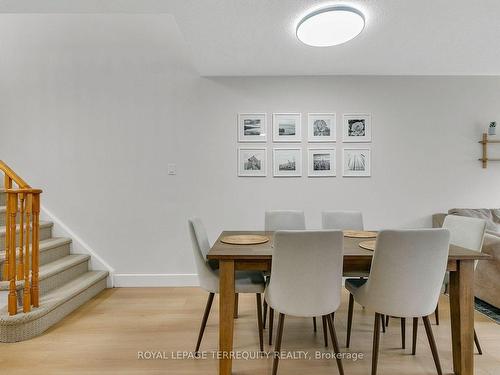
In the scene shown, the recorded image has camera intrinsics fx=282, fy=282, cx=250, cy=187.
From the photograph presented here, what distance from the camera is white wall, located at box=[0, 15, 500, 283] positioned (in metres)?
3.18

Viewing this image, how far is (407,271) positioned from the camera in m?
1.50

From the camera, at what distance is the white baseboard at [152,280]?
3160mm

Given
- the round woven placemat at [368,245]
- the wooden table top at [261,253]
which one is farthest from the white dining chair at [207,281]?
the round woven placemat at [368,245]

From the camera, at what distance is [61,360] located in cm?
180

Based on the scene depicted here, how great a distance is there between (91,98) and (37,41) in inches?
35.8

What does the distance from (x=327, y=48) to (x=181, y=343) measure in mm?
2727

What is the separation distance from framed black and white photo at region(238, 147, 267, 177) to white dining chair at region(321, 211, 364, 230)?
93 centimetres

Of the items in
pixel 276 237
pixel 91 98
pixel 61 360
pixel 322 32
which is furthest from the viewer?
pixel 91 98

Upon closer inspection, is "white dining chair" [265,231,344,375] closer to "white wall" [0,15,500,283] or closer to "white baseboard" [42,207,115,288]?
"white wall" [0,15,500,283]

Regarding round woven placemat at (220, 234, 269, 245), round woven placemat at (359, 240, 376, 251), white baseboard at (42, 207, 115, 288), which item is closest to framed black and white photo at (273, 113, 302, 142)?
round woven placemat at (220, 234, 269, 245)

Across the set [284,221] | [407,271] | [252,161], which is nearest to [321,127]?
[252,161]

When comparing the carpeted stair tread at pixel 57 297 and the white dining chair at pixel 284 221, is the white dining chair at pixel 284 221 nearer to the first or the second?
the white dining chair at pixel 284 221

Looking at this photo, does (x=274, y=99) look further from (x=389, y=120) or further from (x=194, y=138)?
(x=389, y=120)

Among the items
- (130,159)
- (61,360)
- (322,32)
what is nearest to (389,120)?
(322,32)
